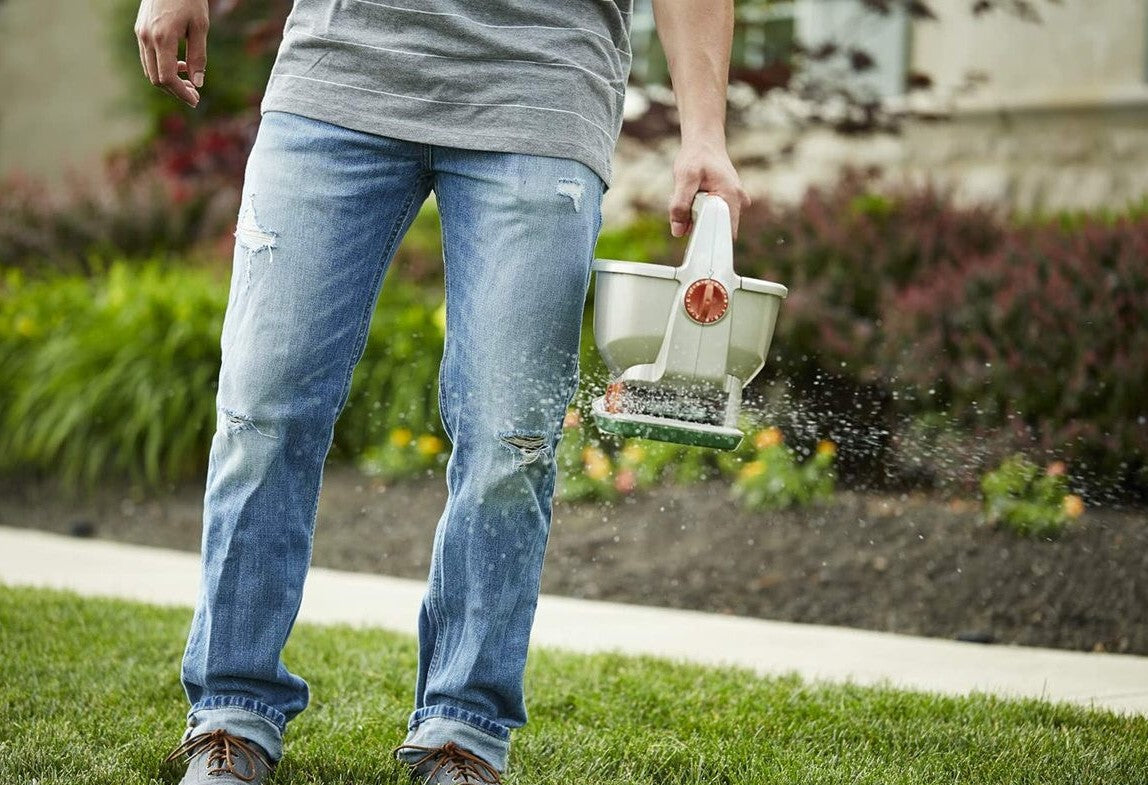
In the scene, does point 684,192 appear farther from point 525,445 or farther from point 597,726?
point 597,726

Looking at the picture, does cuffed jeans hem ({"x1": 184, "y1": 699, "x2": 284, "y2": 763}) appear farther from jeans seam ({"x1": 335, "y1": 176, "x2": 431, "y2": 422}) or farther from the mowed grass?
jeans seam ({"x1": 335, "y1": 176, "x2": 431, "y2": 422})

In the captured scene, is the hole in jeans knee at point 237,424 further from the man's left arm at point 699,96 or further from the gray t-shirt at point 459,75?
the man's left arm at point 699,96

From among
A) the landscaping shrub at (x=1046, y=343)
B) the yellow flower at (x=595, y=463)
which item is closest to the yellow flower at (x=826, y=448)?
the landscaping shrub at (x=1046, y=343)

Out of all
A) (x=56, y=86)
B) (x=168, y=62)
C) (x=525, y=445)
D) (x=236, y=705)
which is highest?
(x=168, y=62)

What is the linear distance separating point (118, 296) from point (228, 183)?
166 cm

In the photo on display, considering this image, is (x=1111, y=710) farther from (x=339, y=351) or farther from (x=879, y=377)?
(x=879, y=377)

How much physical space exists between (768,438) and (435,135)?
3085 mm

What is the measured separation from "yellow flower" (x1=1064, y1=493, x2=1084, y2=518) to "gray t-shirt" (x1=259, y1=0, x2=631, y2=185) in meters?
2.70

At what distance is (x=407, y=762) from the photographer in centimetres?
219

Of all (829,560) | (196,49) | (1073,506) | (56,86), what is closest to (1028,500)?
(1073,506)

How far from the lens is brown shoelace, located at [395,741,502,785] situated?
82.1 inches

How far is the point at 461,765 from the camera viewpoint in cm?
209

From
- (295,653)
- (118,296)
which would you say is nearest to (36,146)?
(118,296)

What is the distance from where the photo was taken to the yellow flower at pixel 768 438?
4879 millimetres
